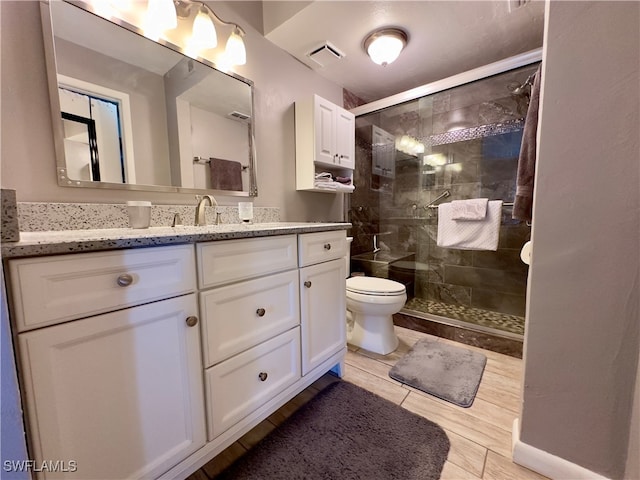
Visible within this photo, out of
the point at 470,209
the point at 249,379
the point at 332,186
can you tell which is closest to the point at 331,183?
the point at 332,186

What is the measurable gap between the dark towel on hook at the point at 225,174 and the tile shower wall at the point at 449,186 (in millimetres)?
1243

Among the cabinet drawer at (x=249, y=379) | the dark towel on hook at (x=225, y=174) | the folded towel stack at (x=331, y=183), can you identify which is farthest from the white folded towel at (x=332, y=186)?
the cabinet drawer at (x=249, y=379)

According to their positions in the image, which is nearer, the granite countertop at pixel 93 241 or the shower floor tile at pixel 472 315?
Answer: the granite countertop at pixel 93 241

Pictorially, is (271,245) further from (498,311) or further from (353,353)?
(498,311)

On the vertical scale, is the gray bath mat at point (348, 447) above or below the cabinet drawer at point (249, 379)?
below

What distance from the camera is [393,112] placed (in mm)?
2426

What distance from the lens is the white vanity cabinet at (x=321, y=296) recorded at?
1179mm

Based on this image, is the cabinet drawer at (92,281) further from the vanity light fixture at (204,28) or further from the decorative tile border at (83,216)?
the vanity light fixture at (204,28)

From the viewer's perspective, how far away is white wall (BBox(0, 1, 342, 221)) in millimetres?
880

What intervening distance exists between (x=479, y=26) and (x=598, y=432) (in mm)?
2117

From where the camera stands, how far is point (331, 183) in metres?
1.97
